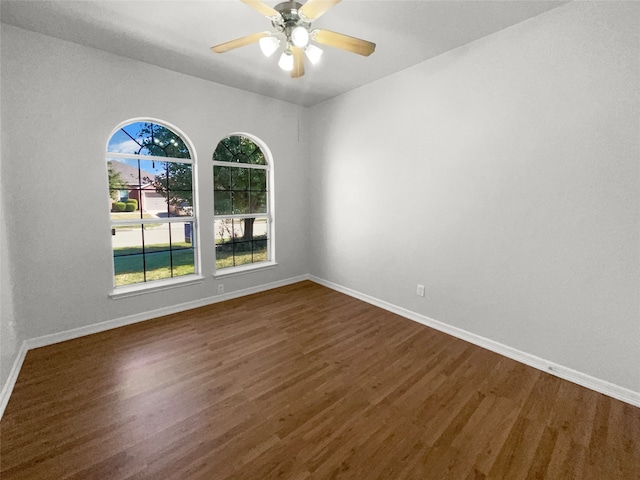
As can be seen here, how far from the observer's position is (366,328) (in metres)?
3.04

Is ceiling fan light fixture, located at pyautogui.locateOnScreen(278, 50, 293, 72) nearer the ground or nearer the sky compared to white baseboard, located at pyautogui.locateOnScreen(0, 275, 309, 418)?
nearer the sky

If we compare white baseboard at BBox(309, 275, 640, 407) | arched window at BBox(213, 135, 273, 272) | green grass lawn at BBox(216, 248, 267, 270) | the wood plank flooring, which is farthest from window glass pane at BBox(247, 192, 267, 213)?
white baseboard at BBox(309, 275, 640, 407)

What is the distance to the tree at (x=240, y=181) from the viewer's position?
3.81 meters

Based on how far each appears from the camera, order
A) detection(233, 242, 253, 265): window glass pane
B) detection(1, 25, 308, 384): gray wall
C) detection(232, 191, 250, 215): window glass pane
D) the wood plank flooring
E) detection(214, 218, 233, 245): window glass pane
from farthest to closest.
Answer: detection(233, 242, 253, 265): window glass pane → detection(232, 191, 250, 215): window glass pane → detection(214, 218, 233, 245): window glass pane → detection(1, 25, 308, 384): gray wall → the wood plank flooring

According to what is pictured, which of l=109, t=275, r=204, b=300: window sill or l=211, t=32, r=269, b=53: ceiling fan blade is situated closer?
l=211, t=32, r=269, b=53: ceiling fan blade

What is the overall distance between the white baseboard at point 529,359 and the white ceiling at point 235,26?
8.92 feet

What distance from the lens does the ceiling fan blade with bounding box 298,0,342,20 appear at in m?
1.62

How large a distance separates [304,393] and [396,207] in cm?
223

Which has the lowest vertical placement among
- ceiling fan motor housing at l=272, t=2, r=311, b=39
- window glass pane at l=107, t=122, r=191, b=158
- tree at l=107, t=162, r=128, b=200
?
tree at l=107, t=162, r=128, b=200

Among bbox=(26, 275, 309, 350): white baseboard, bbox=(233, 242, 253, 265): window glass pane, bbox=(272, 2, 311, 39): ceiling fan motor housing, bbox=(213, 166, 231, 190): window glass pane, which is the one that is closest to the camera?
bbox=(272, 2, 311, 39): ceiling fan motor housing

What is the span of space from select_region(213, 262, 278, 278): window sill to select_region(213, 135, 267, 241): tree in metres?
0.42

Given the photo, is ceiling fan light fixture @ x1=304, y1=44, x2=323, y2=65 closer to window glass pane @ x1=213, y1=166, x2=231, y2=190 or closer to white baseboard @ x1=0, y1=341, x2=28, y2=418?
window glass pane @ x1=213, y1=166, x2=231, y2=190

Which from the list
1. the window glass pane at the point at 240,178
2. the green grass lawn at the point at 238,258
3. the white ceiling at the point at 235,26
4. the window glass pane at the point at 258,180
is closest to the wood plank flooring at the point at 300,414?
the green grass lawn at the point at 238,258

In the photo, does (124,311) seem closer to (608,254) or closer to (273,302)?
(273,302)
